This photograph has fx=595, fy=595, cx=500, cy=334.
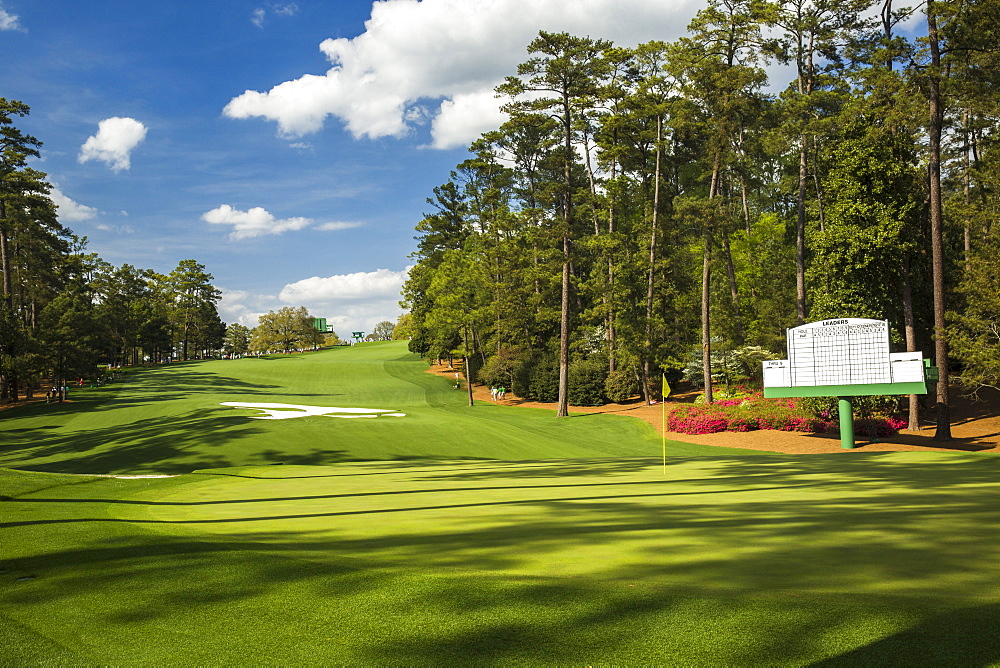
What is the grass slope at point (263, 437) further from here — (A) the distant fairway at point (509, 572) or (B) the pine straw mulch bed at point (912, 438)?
(A) the distant fairway at point (509, 572)

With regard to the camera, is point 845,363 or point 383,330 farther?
point 383,330

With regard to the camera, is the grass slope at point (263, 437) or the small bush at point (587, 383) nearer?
the grass slope at point (263, 437)

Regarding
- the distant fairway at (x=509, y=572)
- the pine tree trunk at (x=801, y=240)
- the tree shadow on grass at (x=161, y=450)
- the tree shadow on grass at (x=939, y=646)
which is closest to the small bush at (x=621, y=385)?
the pine tree trunk at (x=801, y=240)

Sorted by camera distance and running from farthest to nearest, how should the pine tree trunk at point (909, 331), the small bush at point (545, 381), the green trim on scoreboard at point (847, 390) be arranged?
the small bush at point (545, 381), the pine tree trunk at point (909, 331), the green trim on scoreboard at point (847, 390)

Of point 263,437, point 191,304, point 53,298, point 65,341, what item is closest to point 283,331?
point 191,304

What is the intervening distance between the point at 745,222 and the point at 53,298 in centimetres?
7196

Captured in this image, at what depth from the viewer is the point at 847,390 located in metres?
22.4

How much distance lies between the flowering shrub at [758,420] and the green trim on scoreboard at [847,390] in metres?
4.26

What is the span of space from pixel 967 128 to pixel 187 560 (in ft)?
142

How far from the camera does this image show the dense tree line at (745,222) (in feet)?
83.1

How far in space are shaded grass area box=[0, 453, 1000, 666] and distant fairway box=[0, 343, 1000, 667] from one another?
0.08 feet

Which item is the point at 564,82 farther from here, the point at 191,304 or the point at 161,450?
the point at 191,304

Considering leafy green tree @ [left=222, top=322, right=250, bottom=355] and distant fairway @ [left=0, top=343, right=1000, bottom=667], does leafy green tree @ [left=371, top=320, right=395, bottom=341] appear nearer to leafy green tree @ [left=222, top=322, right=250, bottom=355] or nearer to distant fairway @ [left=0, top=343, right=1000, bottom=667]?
leafy green tree @ [left=222, top=322, right=250, bottom=355]

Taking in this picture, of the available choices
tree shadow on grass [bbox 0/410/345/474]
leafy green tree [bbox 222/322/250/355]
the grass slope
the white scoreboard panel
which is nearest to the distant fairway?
tree shadow on grass [bbox 0/410/345/474]
